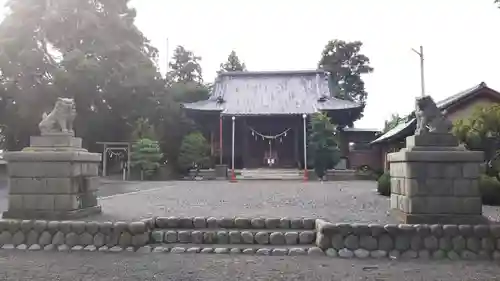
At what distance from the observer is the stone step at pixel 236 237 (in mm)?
6723

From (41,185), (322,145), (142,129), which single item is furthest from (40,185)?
(142,129)

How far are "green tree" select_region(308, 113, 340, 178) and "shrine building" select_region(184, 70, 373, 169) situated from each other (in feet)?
6.52

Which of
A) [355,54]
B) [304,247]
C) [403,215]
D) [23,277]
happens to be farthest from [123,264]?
[355,54]

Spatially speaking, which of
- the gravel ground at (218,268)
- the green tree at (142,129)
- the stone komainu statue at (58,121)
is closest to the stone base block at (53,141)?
the stone komainu statue at (58,121)

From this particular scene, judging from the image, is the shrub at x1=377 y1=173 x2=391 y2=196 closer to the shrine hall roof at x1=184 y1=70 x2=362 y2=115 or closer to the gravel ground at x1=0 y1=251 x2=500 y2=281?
the gravel ground at x1=0 y1=251 x2=500 y2=281

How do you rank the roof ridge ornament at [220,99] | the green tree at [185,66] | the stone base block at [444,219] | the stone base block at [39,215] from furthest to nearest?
the green tree at [185,66] < the roof ridge ornament at [220,99] < the stone base block at [39,215] < the stone base block at [444,219]

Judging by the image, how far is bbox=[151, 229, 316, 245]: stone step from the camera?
6723 millimetres

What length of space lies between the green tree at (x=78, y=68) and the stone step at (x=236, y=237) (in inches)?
846

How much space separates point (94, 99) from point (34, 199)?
21574 millimetres

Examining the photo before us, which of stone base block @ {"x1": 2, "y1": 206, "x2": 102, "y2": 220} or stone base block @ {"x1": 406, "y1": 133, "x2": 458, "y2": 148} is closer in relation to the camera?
stone base block @ {"x1": 406, "y1": 133, "x2": 458, "y2": 148}

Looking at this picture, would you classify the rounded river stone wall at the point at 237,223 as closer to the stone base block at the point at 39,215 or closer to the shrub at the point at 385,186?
the stone base block at the point at 39,215

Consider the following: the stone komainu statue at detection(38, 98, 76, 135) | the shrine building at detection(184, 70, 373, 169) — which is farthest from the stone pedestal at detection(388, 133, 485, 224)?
the shrine building at detection(184, 70, 373, 169)

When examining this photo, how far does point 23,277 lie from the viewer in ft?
17.0

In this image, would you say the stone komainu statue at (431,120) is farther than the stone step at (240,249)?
Yes
